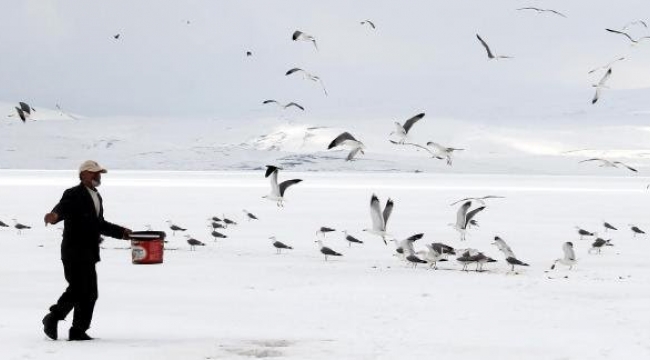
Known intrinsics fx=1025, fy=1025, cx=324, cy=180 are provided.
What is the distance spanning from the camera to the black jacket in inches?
388

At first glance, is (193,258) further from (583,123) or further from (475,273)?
(583,123)

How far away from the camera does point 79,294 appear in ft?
32.6

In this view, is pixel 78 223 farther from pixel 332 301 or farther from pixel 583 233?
pixel 583 233

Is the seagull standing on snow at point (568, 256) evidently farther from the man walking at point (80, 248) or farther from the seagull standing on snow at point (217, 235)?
the man walking at point (80, 248)

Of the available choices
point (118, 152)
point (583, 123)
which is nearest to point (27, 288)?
point (118, 152)

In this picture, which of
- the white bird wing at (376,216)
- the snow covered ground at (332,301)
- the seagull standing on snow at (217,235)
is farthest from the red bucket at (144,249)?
the seagull standing on snow at (217,235)

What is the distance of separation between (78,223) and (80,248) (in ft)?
0.80

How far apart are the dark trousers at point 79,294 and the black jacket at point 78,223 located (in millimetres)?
87

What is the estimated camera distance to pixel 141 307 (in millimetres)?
12672

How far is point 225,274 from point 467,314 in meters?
5.25

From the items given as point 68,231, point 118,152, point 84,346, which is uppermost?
point 118,152

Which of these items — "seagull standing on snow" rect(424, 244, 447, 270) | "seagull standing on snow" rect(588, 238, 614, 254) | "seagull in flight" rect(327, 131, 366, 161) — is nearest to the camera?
"seagull in flight" rect(327, 131, 366, 161)

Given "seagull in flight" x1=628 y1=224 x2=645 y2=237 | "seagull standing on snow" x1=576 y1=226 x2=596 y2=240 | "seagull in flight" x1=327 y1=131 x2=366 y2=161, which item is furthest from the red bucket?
"seagull in flight" x1=628 y1=224 x2=645 y2=237

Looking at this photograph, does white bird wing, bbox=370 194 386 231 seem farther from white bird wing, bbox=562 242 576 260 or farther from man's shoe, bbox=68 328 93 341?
man's shoe, bbox=68 328 93 341
